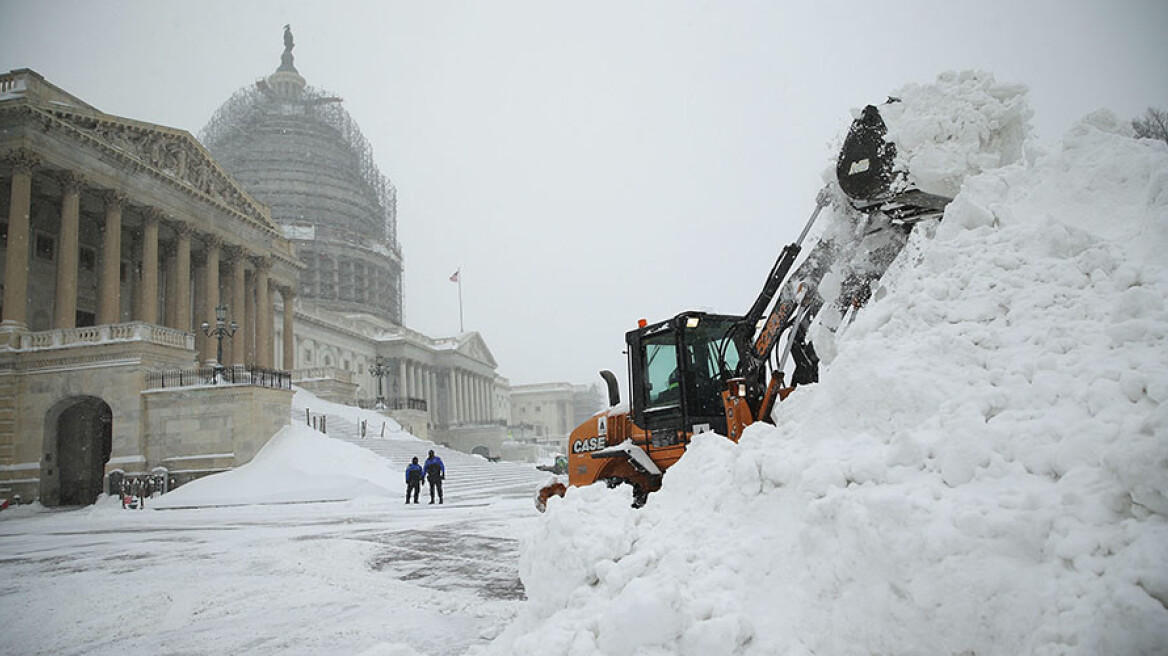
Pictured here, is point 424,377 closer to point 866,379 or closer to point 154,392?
point 154,392

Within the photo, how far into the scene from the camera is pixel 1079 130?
4773 mm

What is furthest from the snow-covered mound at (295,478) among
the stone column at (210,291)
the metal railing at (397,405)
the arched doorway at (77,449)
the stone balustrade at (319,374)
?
the metal railing at (397,405)

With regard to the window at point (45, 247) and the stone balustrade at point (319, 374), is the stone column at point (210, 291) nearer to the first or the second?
the window at point (45, 247)

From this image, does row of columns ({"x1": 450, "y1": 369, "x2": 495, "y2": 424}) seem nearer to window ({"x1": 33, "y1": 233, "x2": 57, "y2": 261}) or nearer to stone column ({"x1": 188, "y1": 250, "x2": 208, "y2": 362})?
stone column ({"x1": 188, "y1": 250, "x2": 208, "y2": 362})

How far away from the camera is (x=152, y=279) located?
31.0 m

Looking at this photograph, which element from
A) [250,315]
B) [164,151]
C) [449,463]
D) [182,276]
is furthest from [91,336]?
[449,463]

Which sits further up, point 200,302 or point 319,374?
point 200,302

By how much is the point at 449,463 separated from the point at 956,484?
3436cm

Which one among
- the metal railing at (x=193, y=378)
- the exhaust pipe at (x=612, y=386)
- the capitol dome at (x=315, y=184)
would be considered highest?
the capitol dome at (x=315, y=184)

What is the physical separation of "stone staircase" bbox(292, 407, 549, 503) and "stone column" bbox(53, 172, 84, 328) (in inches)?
388

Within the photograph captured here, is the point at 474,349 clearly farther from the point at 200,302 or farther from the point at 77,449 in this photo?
the point at 77,449

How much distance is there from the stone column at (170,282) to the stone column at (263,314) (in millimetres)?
4967

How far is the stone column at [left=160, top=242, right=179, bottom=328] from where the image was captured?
33188mm

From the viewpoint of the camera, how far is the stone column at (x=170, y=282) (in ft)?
109
